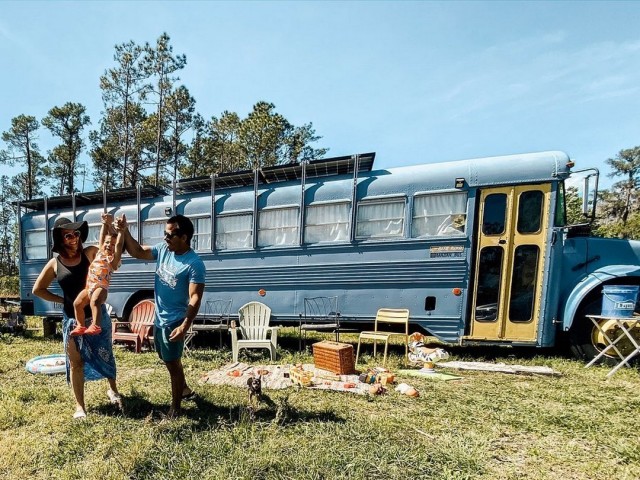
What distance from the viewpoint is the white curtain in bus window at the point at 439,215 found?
6.27 m

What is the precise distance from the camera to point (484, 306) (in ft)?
20.0

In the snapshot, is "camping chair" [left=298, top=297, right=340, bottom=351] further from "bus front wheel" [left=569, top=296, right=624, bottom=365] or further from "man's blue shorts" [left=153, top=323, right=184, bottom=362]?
"bus front wheel" [left=569, top=296, right=624, bottom=365]

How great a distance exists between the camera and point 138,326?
25.0 feet

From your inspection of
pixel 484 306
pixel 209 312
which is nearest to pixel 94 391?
pixel 209 312

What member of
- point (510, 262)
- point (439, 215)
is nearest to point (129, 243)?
point (439, 215)

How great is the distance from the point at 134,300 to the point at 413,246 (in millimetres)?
6057

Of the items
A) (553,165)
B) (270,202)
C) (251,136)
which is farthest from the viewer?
(251,136)

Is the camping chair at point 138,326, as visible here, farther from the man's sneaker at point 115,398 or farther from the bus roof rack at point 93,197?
the man's sneaker at point 115,398

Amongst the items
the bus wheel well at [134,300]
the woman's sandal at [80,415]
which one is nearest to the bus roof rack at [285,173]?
the bus wheel well at [134,300]

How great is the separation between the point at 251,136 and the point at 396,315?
63.7 feet

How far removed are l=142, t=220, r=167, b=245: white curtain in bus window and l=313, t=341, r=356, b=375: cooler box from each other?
4484mm

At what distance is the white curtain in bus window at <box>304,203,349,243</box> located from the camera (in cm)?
691

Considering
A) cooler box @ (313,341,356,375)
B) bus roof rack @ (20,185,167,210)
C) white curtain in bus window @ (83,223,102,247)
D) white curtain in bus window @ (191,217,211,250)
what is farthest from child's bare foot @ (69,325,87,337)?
white curtain in bus window @ (83,223,102,247)

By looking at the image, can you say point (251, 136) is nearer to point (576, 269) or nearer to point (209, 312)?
point (209, 312)
